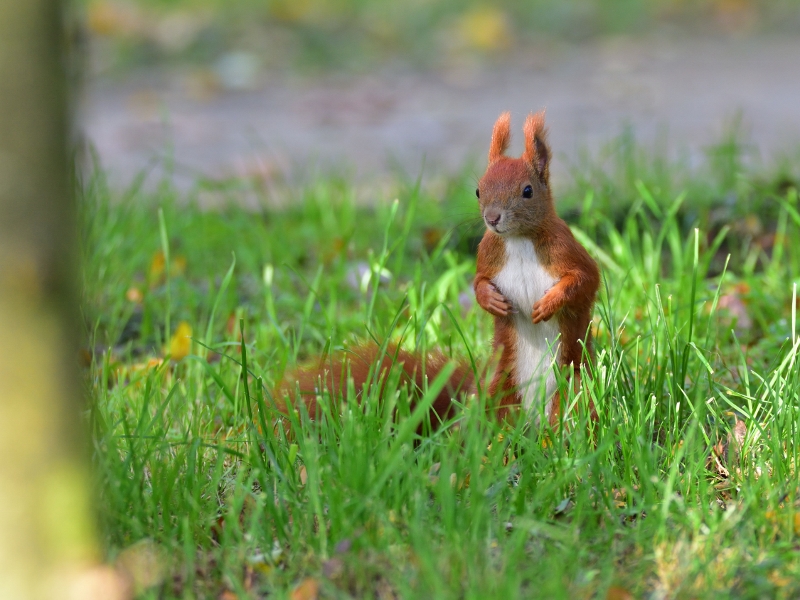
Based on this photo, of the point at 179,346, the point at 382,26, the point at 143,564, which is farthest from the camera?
the point at 382,26

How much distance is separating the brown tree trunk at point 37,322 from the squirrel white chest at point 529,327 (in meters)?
0.96

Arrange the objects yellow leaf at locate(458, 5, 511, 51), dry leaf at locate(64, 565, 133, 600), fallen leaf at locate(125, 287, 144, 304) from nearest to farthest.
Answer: dry leaf at locate(64, 565, 133, 600) → fallen leaf at locate(125, 287, 144, 304) → yellow leaf at locate(458, 5, 511, 51)

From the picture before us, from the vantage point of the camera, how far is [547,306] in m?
2.05

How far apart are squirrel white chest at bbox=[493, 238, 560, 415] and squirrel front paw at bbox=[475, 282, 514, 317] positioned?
0.11 ft

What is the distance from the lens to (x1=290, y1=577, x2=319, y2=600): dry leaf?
1642 millimetres

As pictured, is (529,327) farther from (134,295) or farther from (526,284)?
(134,295)

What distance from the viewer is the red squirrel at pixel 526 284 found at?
207cm

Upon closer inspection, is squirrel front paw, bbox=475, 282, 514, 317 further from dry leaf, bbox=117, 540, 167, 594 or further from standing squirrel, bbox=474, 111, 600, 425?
dry leaf, bbox=117, 540, 167, 594

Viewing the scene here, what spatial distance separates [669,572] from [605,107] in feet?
17.2

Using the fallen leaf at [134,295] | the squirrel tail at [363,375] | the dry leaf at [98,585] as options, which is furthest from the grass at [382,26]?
the dry leaf at [98,585]

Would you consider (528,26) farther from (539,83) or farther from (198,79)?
(198,79)

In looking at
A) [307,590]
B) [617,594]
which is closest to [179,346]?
[307,590]

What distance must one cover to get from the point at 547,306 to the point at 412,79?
5896 millimetres

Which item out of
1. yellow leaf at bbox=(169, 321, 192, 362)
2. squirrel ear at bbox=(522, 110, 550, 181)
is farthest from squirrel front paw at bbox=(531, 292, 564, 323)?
yellow leaf at bbox=(169, 321, 192, 362)
